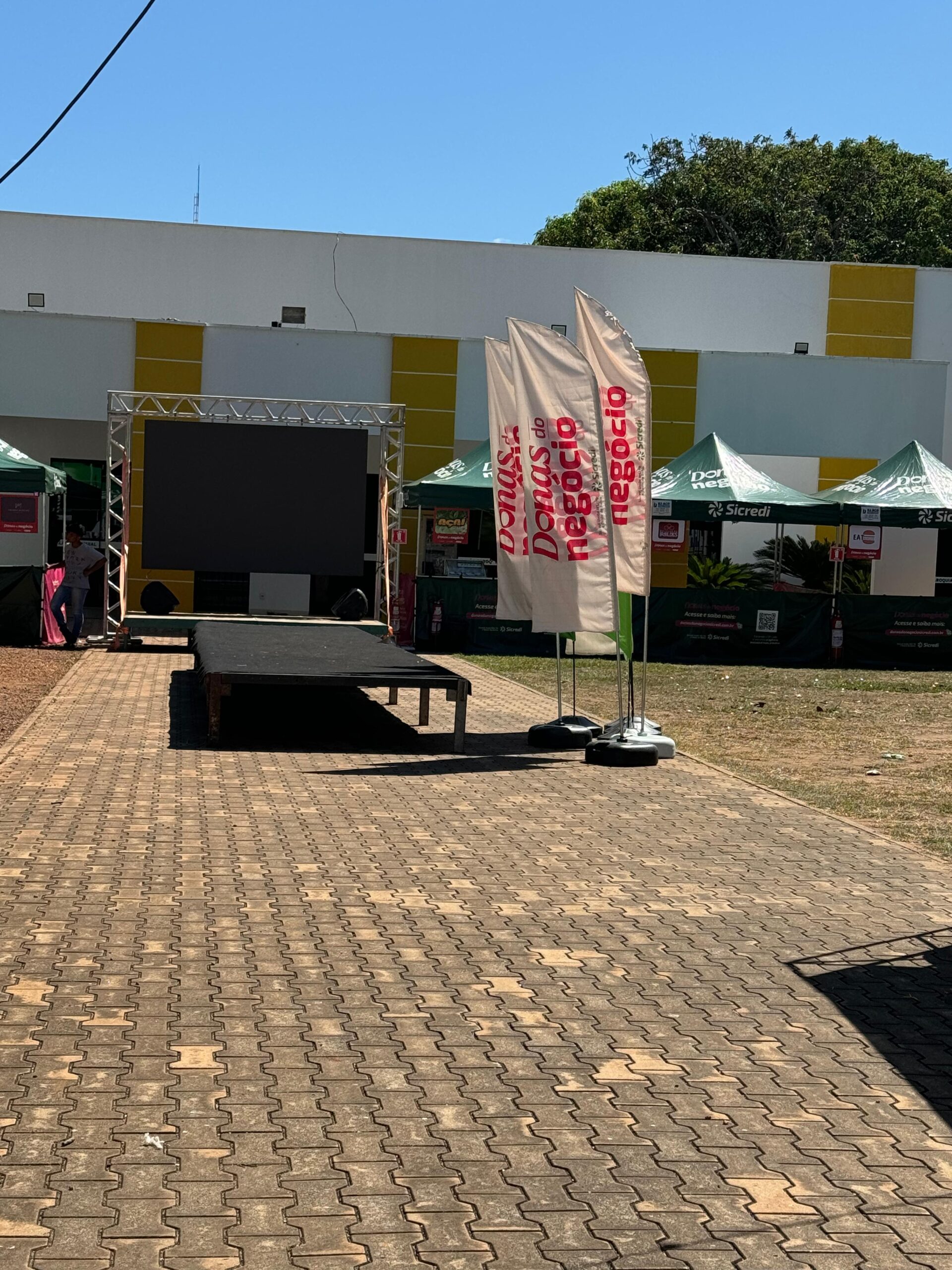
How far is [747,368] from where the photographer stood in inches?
1220

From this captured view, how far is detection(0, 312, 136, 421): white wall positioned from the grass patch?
9.75 metres

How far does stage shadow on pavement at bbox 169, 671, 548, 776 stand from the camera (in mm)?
13609

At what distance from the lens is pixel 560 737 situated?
14.3 m

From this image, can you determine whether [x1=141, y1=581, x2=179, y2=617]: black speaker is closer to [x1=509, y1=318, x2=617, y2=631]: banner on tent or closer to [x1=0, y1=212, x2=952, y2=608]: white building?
[x1=0, y1=212, x2=952, y2=608]: white building

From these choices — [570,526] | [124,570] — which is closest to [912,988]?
[570,526]

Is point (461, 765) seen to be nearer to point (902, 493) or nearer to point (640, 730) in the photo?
point (640, 730)

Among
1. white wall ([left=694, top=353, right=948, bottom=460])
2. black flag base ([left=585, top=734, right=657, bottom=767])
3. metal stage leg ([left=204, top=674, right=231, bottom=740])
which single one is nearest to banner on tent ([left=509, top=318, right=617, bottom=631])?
black flag base ([left=585, top=734, right=657, bottom=767])

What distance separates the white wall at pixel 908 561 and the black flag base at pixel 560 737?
19.5 metres

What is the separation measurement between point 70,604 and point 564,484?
13340 mm

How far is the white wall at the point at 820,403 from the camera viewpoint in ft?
102

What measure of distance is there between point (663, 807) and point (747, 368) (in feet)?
69.5

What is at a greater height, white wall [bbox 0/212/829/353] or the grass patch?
white wall [bbox 0/212/829/353]

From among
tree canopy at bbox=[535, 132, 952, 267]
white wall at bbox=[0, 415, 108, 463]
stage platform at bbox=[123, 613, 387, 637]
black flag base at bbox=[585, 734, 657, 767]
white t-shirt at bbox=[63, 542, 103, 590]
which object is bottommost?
black flag base at bbox=[585, 734, 657, 767]

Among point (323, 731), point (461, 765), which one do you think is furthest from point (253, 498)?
point (461, 765)
